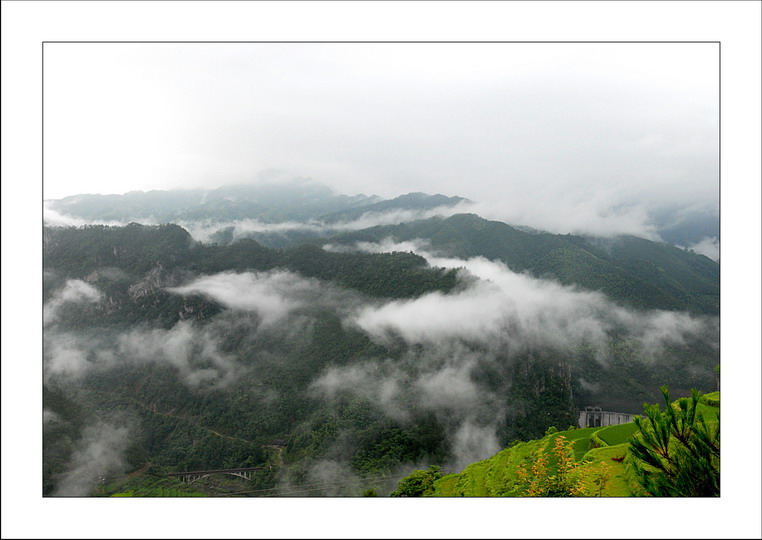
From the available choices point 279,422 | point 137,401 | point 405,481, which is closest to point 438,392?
point 279,422

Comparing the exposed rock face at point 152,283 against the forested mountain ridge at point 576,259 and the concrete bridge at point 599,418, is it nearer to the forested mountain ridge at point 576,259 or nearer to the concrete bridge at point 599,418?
the forested mountain ridge at point 576,259

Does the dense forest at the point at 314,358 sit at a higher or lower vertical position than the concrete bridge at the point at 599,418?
higher

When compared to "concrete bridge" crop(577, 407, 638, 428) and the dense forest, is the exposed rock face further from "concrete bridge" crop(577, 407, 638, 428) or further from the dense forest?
"concrete bridge" crop(577, 407, 638, 428)

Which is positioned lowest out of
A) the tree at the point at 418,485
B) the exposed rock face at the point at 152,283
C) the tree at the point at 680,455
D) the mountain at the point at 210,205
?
the tree at the point at 418,485

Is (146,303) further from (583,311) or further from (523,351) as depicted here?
(583,311)

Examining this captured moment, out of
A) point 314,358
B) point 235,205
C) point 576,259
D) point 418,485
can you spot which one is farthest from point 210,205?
point 576,259

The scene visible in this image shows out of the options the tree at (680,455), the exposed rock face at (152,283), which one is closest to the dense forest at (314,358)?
the exposed rock face at (152,283)

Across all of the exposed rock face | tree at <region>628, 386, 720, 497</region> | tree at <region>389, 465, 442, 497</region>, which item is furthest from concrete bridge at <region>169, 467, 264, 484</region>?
tree at <region>628, 386, 720, 497</region>

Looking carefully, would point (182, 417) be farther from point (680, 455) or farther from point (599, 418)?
point (599, 418)
